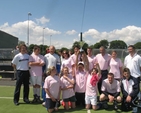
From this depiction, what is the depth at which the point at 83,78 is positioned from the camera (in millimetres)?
6465

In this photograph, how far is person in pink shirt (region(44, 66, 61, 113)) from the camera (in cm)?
600

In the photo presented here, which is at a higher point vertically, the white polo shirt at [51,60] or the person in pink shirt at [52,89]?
the white polo shirt at [51,60]

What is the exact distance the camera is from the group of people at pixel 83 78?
6082mm

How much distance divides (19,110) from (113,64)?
132 inches

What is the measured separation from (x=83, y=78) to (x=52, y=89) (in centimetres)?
109

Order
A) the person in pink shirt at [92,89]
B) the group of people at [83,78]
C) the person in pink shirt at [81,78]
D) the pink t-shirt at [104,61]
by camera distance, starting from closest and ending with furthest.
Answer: the group of people at [83,78] → the person in pink shirt at [92,89] → the person in pink shirt at [81,78] → the pink t-shirt at [104,61]

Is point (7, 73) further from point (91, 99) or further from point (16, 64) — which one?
point (91, 99)

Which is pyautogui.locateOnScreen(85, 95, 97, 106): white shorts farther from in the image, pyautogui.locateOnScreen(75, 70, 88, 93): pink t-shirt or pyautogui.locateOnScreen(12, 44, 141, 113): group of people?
pyautogui.locateOnScreen(75, 70, 88, 93): pink t-shirt

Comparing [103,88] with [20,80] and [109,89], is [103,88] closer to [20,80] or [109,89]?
[109,89]

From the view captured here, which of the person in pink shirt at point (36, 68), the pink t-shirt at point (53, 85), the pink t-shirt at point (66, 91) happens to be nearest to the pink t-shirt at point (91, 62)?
the pink t-shirt at point (66, 91)

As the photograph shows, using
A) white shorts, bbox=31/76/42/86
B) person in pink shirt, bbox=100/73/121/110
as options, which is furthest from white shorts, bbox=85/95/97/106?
white shorts, bbox=31/76/42/86

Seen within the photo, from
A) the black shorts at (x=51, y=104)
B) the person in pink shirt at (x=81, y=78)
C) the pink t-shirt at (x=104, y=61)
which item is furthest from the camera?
the pink t-shirt at (x=104, y=61)

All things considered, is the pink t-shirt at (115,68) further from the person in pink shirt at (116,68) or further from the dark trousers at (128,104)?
the dark trousers at (128,104)

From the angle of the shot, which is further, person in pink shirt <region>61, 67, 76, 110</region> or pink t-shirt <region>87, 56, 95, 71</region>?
pink t-shirt <region>87, 56, 95, 71</region>
